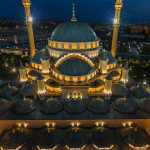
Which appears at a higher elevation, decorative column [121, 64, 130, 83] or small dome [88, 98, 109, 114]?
decorative column [121, 64, 130, 83]

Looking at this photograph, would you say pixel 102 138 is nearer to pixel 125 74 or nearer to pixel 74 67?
pixel 74 67

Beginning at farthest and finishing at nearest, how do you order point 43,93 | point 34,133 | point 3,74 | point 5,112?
point 3,74 < point 43,93 < point 5,112 < point 34,133

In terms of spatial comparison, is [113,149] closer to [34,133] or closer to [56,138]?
[56,138]

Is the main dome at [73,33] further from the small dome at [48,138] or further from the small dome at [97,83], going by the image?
the small dome at [48,138]

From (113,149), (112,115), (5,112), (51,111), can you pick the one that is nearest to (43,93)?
(51,111)

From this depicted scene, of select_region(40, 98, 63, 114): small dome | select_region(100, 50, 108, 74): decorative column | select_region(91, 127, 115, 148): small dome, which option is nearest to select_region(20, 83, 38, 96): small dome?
select_region(40, 98, 63, 114): small dome

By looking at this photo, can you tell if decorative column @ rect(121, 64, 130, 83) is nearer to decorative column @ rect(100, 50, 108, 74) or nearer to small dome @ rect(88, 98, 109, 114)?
decorative column @ rect(100, 50, 108, 74)
